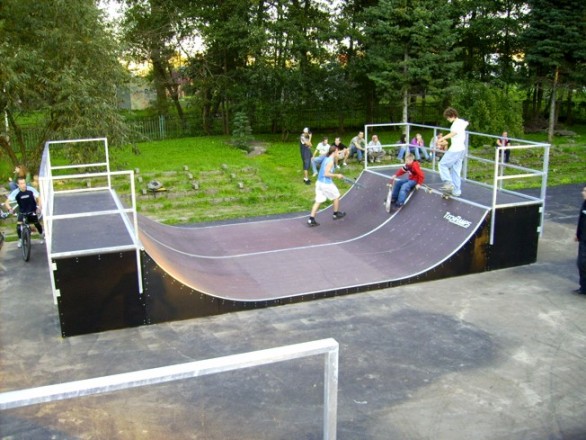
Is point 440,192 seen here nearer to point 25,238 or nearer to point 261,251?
point 261,251

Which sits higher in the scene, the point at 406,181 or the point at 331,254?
the point at 406,181

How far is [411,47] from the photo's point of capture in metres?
26.5

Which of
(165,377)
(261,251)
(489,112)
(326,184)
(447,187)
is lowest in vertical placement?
(261,251)

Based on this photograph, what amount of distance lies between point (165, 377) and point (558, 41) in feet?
91.5

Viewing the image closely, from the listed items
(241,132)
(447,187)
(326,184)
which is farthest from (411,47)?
(447,187)

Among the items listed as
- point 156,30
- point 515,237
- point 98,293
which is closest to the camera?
point 98,293

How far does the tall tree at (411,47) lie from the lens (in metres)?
25.8

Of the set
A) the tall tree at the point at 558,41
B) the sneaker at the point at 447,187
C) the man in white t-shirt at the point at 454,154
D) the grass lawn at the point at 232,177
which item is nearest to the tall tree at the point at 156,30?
the grass lawn at the point at 232,177

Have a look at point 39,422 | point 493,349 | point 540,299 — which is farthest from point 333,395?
point 540,299

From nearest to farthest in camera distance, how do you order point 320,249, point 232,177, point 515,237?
point 515,237 < point 320,249 < point 232,177

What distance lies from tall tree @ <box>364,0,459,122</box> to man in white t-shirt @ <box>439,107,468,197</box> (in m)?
14.9

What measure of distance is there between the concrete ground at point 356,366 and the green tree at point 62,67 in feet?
28.6

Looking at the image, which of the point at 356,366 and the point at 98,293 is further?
the point at 98,293

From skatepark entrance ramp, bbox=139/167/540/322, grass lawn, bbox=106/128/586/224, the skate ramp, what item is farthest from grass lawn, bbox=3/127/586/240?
skatepark entrance ramp, bbox=139/167/540/322
